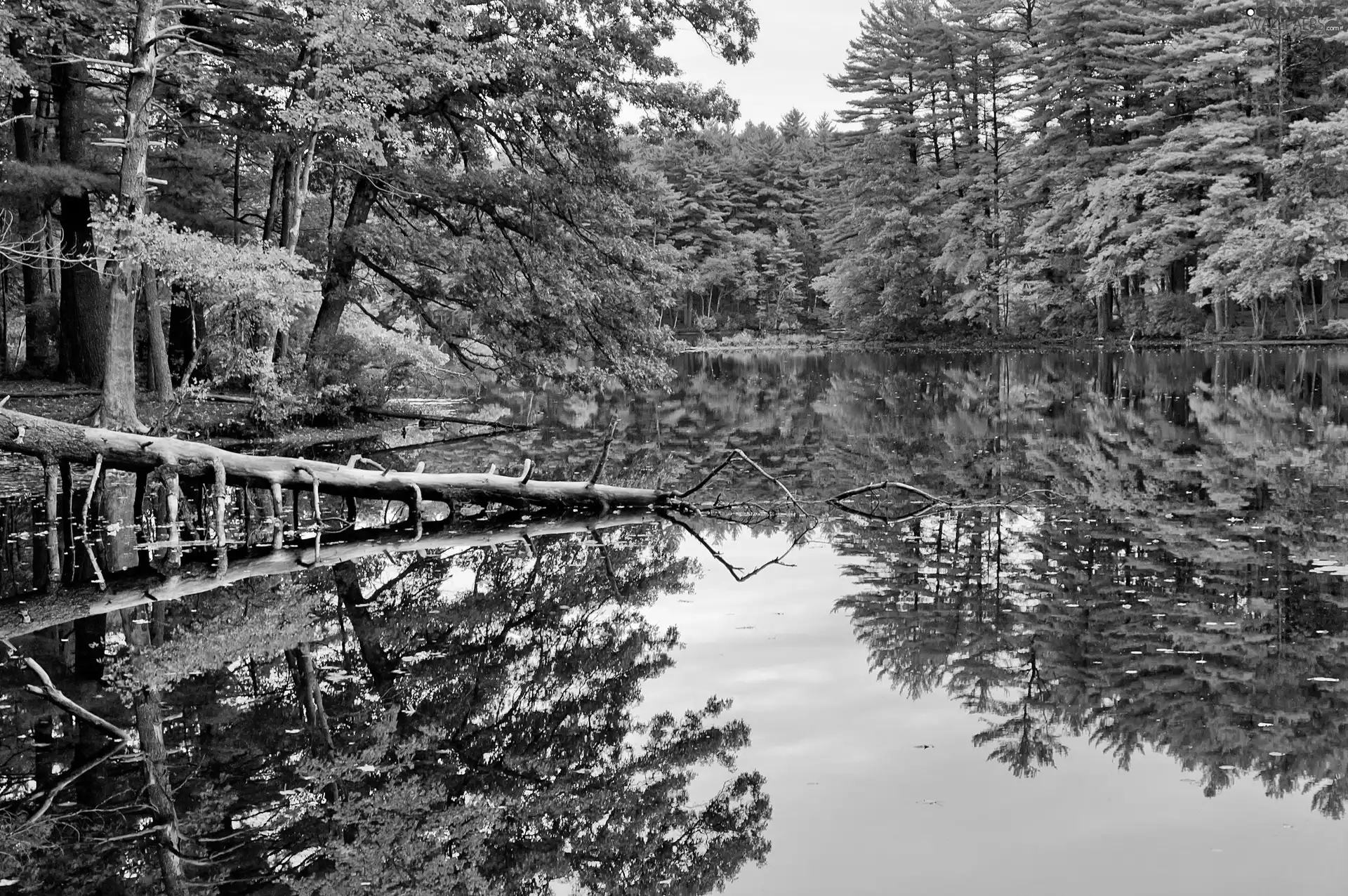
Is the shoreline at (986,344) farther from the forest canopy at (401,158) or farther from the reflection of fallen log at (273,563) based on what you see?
the reflection of fallen log at (273,563)

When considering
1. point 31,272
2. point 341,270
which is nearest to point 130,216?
point 341,270

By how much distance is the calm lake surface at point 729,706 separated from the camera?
13.7ft

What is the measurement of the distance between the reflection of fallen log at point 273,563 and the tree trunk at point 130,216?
5.36 m

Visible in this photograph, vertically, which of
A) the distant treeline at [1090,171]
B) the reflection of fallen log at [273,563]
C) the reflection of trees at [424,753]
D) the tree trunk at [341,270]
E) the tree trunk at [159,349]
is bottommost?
the reflection of trees at [424,753]

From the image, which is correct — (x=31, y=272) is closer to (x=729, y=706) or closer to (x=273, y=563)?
(x=273, y=563)

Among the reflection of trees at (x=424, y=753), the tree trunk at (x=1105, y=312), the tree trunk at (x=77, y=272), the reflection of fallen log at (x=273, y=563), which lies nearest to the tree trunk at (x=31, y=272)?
the tree trunk at (x=77, y=272)

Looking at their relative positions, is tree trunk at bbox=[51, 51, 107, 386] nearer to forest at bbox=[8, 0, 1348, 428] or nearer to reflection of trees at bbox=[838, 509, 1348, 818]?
forest at bbox=[8, 0, 1348, 428]

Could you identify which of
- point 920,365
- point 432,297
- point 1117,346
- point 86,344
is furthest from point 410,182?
point 1117,346

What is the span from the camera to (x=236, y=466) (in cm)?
912

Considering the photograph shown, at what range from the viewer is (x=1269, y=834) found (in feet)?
13.9

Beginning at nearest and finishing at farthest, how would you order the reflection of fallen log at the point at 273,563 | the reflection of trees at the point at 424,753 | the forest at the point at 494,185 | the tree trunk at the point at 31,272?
the reflection of trees at the point at 424,753 → the reflection of fallen log at the point at 273,563 → the forest at the point at 494,185 → the tree trunk at the point at 31,272

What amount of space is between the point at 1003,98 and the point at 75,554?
4629 centimetres

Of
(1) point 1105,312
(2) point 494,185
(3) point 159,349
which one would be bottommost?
(3) point 159,349

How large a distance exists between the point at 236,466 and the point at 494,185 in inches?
398
